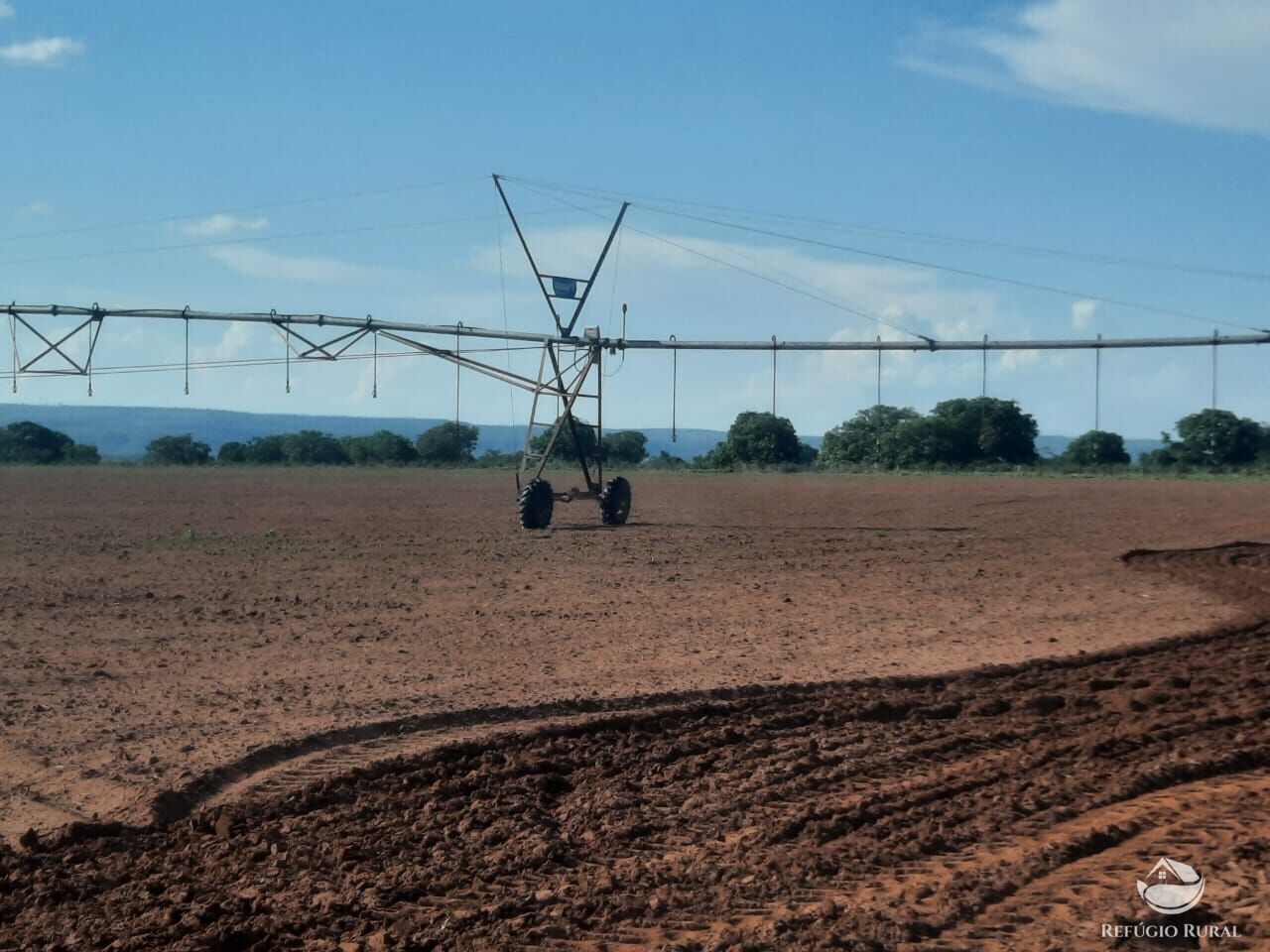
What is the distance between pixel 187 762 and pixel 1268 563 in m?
19.5

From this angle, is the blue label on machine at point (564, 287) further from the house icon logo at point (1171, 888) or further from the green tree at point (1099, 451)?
the green tree at point (1099, 451)

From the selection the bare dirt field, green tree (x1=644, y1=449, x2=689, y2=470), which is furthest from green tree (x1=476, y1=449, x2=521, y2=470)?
the bare dirt field

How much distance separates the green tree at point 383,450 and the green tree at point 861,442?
3241cm

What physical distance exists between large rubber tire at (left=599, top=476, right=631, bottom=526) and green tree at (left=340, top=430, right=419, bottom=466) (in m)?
65.0

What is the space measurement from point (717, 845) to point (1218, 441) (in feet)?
226

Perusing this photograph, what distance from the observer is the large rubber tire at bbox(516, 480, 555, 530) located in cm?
3053

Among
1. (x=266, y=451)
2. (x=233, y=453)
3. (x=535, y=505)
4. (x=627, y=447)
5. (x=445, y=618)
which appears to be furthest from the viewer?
(x=233, y=453)

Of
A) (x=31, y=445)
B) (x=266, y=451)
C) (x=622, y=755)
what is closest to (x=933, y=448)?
(x=266, y=451)

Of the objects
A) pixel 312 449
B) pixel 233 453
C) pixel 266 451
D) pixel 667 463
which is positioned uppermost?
pixel 312 449

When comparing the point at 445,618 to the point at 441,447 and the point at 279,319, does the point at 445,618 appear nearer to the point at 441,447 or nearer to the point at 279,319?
the point at 279,319

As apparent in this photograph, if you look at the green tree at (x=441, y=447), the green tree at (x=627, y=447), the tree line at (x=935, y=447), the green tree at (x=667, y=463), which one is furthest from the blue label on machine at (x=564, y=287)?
the green tree at (x=441, y=447)

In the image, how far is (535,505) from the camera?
3059 centimetres

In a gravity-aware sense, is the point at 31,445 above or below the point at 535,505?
above

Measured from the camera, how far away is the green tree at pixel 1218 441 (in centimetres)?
6875
